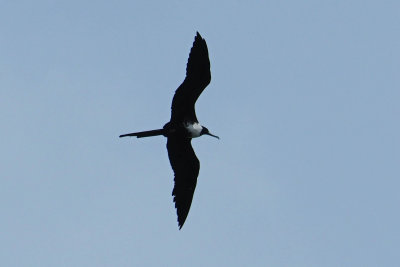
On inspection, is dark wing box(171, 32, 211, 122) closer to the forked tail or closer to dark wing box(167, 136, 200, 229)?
the forked tail

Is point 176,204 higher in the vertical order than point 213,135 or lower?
lower

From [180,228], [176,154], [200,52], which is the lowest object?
[180,228]

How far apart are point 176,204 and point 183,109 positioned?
2.20 metres

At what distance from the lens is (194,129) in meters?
20.0

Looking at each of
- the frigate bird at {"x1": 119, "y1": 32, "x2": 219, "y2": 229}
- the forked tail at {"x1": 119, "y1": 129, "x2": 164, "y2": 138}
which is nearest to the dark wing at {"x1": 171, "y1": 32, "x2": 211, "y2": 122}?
the frigate bird at {"x1": 119, "y1": 32, "x2": 219, "y2": 229}

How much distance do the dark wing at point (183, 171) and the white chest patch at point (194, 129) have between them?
0.66 ft

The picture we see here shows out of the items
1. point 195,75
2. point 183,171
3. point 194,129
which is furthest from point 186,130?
point 195,75

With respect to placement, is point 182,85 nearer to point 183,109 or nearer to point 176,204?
point 183,109

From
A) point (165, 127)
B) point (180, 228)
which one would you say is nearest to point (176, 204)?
point (180, 228)

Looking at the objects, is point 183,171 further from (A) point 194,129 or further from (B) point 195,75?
(B) point 195,75

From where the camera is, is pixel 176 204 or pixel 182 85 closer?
pixel 182 85

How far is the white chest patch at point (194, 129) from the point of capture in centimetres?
1994

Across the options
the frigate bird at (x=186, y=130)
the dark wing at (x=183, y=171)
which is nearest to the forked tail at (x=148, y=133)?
the frigate bird at (x=186, y=130)

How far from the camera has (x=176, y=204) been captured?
66.9 feet
